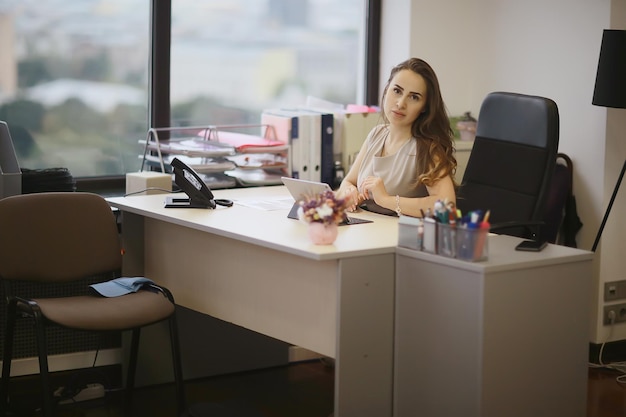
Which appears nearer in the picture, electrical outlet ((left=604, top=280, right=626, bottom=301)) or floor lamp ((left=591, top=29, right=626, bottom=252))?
floor lamp ((left=591, top=29, right=626, bottom=252))

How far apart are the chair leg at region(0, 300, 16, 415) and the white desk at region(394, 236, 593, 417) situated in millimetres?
1274

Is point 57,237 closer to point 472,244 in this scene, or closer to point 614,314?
point 472,244

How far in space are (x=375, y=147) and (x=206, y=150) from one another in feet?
2.72

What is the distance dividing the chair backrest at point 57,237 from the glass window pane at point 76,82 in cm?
72

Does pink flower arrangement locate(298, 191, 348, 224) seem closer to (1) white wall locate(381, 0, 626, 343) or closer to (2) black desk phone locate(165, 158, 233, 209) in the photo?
(2) black desk phone locate(165, 158, 233, 209)

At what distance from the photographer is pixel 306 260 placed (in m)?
2.90

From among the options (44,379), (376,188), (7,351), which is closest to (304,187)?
(376,188)

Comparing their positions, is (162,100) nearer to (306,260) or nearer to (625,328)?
(306,260)

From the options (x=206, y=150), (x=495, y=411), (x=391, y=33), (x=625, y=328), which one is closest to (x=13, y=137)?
(x=206, y=150)

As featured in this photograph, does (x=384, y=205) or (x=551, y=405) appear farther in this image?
(x=384, y=205)

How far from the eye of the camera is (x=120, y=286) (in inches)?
132

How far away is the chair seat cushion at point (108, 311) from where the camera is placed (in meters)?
3.00

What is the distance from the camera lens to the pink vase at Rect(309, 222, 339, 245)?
9.07 feet

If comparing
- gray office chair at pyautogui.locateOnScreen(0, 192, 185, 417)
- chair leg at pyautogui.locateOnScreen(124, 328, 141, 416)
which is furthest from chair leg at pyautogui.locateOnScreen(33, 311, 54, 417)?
chair leg at pyautogui.locateOnScreen(124, 328, 141, 416)
